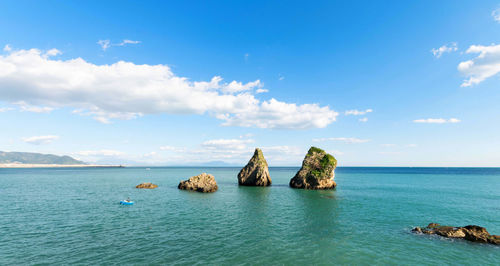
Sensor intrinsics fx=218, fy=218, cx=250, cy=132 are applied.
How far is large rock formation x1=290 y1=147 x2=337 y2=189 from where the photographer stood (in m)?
71.8

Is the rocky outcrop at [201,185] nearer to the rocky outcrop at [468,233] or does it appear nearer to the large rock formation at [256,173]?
the large rock formation at [256,173]

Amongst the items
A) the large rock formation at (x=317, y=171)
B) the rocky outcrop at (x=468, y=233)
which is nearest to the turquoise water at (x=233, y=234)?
the rocky outcrop at (x=468, y=233)

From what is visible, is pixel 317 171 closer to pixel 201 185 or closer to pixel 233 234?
pixel 201 185

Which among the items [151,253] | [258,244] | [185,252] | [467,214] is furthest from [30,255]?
[467,214]

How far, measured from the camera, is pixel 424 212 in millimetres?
40531

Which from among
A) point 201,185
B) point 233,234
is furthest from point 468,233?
point 201,185

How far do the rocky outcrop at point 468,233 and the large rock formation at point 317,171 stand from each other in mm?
42946

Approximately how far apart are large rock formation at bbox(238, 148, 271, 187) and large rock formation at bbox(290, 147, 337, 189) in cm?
1120

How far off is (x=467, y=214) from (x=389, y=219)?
1694 centimetres

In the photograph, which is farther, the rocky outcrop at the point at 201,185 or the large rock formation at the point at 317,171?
the large rock formation at the point at 317,171

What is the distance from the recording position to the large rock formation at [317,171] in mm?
71812

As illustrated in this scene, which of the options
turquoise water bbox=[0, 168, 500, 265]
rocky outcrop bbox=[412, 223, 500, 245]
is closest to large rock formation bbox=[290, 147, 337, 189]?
turquoise water bbox=[0, 168, 500, 265]

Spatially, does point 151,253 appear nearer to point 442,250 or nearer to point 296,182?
point 442,250

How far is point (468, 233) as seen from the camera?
84.4 ft
